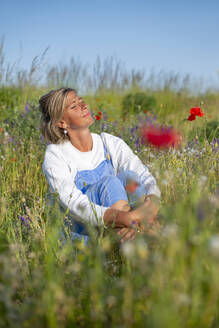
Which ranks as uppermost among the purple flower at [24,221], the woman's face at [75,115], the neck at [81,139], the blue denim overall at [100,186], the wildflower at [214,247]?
the woman's face at [75,115]

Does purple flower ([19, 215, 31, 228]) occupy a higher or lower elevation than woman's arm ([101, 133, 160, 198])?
lower

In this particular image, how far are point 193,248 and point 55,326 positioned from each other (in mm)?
457

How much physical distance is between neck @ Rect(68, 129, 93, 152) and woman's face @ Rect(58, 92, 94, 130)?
0.05 meters

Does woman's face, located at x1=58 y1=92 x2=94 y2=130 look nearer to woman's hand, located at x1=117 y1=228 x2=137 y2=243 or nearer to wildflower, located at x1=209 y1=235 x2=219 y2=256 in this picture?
woman's hand, located at x1=117 y1=228 x2=137 y2=243

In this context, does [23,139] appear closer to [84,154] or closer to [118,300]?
[84,154]

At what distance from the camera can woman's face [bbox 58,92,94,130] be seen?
2.65 metres

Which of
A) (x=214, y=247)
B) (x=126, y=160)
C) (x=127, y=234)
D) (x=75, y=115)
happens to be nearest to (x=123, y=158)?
(x=126, y=160)

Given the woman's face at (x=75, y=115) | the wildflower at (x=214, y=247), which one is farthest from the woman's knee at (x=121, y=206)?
the wildflower at (x=214, y=247)

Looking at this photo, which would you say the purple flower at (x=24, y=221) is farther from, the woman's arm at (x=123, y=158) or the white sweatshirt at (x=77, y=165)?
the woman's arm at (x=123, y=158)

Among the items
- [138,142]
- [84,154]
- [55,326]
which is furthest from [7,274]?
[138,142]

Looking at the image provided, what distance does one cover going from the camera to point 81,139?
2707 millimetres

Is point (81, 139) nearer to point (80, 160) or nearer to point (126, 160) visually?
point (80, 160)

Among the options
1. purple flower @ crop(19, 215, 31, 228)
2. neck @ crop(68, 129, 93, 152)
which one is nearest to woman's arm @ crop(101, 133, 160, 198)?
→ neck @ crop(68, 129, 93, 152)

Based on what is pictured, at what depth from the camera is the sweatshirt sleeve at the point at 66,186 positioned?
2.20 m
